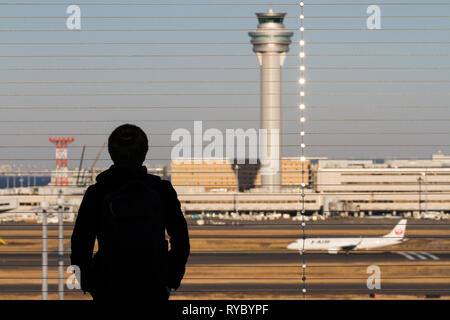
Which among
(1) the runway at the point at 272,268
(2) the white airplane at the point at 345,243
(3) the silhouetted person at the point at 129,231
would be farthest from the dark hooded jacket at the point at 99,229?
(2) the white airplane at the point at 345,243

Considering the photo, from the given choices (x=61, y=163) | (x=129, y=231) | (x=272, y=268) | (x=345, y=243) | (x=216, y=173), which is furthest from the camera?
(x=345, y=243)

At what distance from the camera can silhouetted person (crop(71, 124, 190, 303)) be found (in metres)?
1.84

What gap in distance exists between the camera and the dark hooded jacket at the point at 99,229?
186 cm

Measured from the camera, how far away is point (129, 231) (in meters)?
1.83

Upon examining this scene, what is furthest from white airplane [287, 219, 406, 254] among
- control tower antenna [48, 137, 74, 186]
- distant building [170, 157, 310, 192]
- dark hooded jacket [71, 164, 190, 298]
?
dark hooded jacket [71, 164, 190, 298]

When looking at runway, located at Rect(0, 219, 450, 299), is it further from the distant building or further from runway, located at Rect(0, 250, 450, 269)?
the distant building

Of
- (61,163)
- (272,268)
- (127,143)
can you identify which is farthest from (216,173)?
(127,143)

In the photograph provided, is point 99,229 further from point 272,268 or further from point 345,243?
point 345,243

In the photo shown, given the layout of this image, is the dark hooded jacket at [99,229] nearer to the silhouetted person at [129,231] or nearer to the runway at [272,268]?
the silhouetted person at [129,231]

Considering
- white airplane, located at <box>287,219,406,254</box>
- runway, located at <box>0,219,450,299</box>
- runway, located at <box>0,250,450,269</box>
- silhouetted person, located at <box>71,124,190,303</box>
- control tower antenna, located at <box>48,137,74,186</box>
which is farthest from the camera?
white airplane, located at <box>287,219,406,254</box>

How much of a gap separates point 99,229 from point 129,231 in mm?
90
